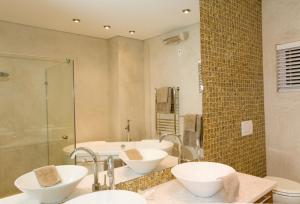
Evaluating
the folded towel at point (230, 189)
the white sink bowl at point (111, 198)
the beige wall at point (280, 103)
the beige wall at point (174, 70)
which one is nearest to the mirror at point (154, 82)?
the beige wall at point (174, 70)

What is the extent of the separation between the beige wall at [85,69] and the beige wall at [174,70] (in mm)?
343

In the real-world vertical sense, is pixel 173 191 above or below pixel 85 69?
below

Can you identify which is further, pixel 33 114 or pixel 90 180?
pixel 90 180

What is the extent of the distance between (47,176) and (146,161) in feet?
2.05

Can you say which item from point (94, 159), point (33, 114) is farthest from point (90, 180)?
point (33, 114)

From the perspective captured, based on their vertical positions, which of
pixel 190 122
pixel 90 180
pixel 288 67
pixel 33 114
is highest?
pixel 288 67

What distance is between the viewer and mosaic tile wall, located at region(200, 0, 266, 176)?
6.35 feet

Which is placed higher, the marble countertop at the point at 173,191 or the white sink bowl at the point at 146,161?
the white sink bowl at the point at 146,161

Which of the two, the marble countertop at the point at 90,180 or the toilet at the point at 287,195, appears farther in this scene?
the toilet at the point at 287,195

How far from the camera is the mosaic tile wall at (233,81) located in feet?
6.35

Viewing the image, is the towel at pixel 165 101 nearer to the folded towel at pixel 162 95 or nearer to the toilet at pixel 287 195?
the folded towel at pixel 162 95

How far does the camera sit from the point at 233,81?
84.3 inches

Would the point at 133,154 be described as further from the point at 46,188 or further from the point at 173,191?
the point at 46,188

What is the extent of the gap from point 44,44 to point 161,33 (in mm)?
819
